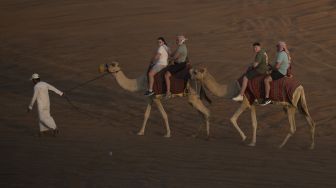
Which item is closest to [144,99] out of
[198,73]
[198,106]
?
[198,106]

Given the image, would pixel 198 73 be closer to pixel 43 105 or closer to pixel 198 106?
pixel 198 106

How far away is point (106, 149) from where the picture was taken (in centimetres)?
1517

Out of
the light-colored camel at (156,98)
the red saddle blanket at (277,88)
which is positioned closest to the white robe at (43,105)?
the light-colored camel at (156,98)

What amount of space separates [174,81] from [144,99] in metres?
5.07

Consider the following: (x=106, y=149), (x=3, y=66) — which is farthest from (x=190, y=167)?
(x=3, y=66)

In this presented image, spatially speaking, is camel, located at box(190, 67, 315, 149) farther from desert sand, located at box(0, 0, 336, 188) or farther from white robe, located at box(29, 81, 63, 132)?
white robe, located at box(29, 81, 63, 132)

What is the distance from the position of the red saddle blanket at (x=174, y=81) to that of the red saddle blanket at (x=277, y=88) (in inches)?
53.9

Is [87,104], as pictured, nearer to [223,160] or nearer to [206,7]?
[223,160]

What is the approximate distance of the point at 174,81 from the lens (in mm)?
16453

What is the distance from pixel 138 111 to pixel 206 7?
1406 cm

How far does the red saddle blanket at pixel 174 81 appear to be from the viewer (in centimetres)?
1645

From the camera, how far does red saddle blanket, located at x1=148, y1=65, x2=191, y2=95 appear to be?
Answer: 54.0ft

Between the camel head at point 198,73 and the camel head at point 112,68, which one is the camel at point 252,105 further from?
the camel head at point 112,68

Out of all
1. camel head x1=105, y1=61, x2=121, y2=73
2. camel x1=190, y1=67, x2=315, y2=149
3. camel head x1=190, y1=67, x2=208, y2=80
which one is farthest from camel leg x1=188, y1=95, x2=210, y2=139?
camel head x1=105, y1=61, x2=121, y2=73
